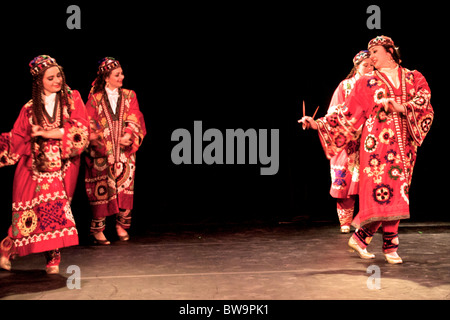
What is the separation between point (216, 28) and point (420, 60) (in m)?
1.96

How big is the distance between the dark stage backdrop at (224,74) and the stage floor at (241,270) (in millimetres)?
1107

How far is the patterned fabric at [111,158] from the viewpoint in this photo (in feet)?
14.2

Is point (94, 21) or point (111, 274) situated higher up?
point (94, 21)

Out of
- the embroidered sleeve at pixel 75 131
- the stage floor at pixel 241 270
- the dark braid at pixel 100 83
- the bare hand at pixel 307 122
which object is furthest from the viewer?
the dark braid at pixel 100 83

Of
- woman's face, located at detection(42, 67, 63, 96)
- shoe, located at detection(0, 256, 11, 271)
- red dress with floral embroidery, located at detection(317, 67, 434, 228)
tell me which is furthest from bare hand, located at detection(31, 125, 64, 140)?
red dress with floral embroidery, located at detection(317, 67, 434, 228)

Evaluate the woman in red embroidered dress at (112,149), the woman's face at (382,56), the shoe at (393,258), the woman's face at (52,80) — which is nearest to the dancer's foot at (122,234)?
the woman in red embroidered dress at (112,149)

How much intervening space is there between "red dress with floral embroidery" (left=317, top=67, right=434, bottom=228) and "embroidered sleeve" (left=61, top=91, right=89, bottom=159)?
1550mm

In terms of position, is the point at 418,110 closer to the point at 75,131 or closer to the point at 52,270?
the point at 75,131

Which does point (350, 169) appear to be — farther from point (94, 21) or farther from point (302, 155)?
point (94, 21)

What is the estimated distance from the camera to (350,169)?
4.35 meters

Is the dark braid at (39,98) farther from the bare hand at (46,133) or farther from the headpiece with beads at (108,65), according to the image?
the headpiece with beads at (108,65)

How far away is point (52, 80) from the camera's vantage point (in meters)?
3.31

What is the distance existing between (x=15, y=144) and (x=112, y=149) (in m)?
1.17
